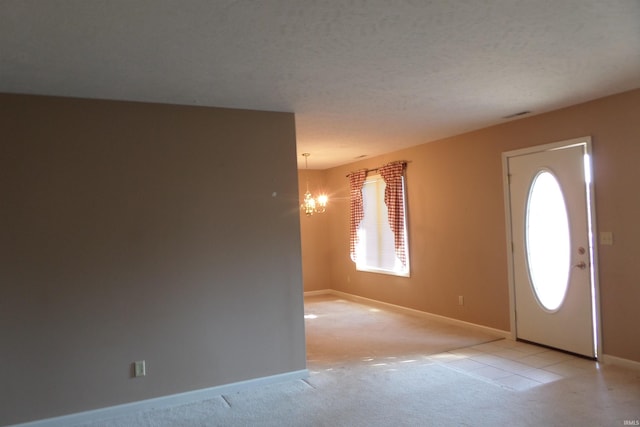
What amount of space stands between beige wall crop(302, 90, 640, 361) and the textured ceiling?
388 mm

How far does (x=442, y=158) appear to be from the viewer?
584cm

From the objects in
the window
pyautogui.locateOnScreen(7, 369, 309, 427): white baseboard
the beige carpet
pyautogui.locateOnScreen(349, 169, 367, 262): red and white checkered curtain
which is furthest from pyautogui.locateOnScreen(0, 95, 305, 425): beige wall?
pyautogui.locateOnScreen(349, 169, 367, 262): red and white checkered curtain

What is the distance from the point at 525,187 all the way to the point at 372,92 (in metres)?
2.25

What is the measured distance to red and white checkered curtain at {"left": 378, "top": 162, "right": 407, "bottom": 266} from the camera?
6535 millimetres

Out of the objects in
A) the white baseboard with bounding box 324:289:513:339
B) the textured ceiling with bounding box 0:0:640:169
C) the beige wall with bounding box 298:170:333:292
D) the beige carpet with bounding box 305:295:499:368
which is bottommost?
the beige carpet with bounding box 305:295:499:368

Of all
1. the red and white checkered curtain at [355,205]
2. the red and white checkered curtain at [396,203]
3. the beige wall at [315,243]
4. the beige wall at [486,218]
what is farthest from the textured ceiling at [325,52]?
the beige wall at [315,243]

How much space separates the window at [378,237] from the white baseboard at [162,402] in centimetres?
306

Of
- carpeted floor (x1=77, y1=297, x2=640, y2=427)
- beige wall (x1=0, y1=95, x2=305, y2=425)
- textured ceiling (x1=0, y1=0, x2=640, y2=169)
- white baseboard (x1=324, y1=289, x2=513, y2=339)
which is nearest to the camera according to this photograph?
textured ceiling (x1=0, y1=0, x2=640, y2=169)

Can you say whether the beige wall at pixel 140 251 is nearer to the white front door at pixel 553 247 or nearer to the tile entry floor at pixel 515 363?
the tile entry floor at pixel 515 363

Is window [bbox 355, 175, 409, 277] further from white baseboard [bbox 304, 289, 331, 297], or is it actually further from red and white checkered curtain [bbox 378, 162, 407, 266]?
white baseboard [bbox 304, 289, 331, 297]

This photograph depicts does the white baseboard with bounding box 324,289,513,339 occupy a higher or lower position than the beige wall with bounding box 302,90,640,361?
lower

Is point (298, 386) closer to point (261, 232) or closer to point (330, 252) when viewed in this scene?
point (261, 232)

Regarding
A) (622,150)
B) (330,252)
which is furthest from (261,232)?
(330,252)

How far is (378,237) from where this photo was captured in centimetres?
718
